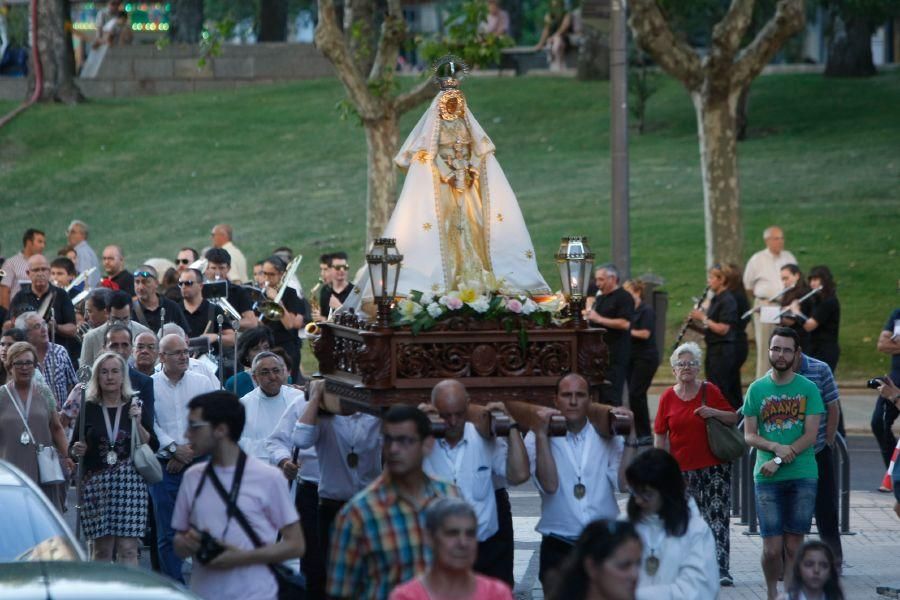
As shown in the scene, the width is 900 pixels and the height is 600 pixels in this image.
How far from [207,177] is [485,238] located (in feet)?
96.7

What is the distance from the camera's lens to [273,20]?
5344cm

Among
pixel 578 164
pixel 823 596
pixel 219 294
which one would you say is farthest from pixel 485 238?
pixel 578 164

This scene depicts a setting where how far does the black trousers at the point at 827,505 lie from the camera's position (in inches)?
494

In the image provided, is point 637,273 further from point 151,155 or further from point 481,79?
point 481,79

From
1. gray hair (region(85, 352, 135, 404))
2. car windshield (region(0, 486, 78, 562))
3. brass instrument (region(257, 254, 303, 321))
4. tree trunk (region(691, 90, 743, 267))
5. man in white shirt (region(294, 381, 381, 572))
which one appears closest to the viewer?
car windshield (region(0, 486, 78, 562))

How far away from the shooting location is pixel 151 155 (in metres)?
41.4

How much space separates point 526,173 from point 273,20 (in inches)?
693

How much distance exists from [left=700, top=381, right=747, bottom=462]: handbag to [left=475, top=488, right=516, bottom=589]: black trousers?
82.9 inches

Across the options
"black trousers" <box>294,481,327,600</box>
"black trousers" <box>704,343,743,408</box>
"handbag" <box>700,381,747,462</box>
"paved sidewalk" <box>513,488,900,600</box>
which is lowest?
"paved sidewalk" <box>513,488,900,600</box>

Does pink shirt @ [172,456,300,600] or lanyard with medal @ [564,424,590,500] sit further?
lanyard with medal @ [564,424,590,500]

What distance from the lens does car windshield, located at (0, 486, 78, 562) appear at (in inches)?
313

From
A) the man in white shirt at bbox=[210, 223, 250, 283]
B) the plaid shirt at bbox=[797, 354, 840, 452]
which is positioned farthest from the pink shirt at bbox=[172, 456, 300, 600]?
the man in white shirt at bbox=[210, 223, 250, 283]

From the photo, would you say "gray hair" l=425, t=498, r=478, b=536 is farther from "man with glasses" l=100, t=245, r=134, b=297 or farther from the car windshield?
"man with glasses" l=100, t=245, r=134, b=297

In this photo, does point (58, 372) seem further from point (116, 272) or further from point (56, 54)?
point (56, 54)
